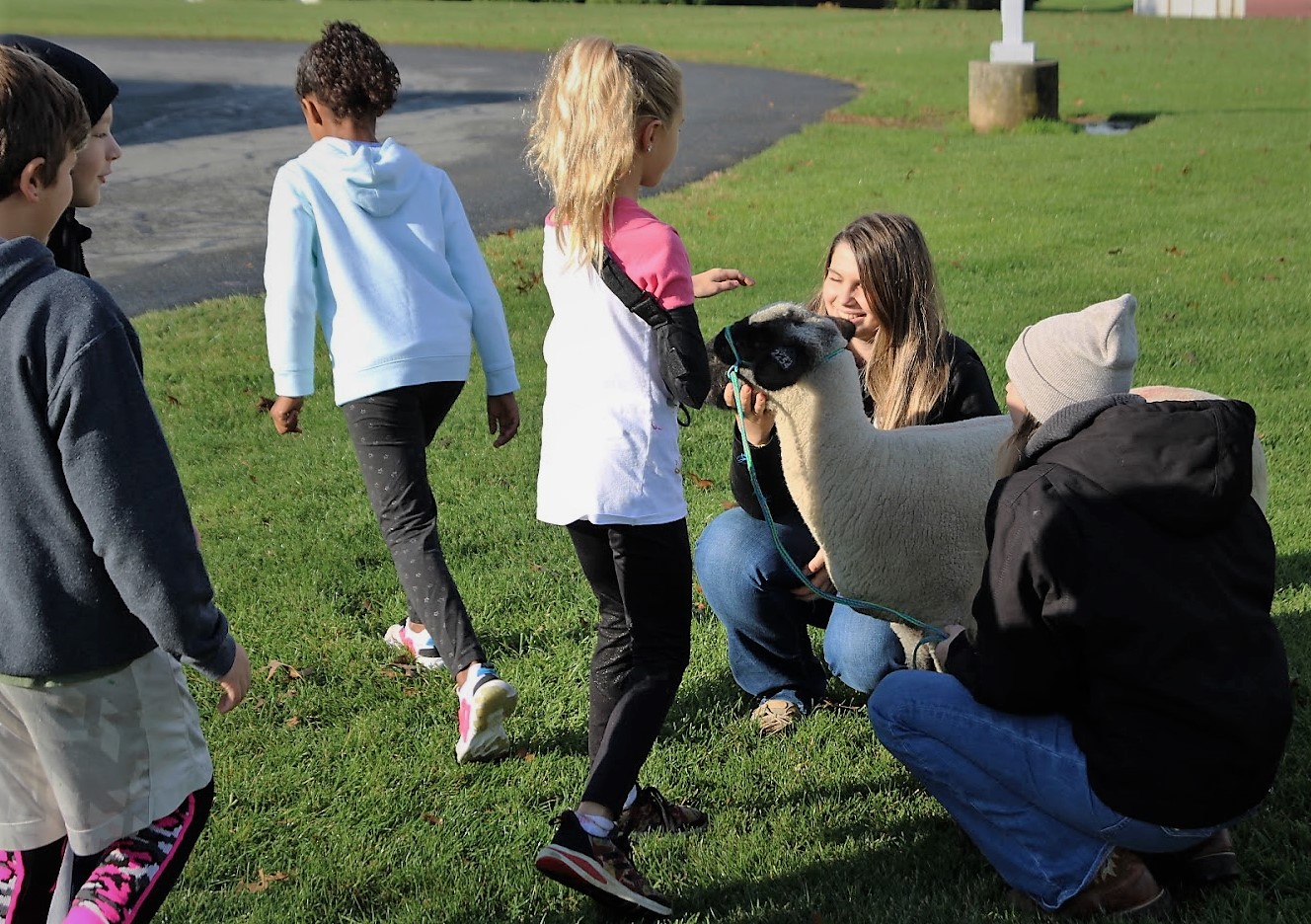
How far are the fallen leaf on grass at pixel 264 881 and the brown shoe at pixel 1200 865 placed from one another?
7.09ft

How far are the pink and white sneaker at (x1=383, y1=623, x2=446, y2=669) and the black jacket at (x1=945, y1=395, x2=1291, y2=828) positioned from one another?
7.20ft

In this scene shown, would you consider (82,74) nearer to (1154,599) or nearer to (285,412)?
(285,412)

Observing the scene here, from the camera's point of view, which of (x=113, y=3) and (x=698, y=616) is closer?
(x=698, y=616)

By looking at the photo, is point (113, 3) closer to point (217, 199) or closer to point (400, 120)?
point (400, 120)

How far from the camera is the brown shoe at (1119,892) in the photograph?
2.95m

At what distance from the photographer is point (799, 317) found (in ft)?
11.3

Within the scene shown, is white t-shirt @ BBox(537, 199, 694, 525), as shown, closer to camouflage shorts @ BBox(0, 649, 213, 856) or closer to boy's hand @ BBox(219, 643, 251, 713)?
boy's hand @ BBox(219, 643, 251, 713)

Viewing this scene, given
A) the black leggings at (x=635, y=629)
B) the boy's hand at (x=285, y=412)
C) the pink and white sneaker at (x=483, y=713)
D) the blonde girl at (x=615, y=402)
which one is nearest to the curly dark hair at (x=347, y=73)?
the boy's hand at (x=285, y=412)

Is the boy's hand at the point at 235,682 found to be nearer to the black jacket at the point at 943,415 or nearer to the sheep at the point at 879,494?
the sheep at the point at 879,494

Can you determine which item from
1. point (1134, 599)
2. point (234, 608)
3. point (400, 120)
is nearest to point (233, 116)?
point (400, 120)

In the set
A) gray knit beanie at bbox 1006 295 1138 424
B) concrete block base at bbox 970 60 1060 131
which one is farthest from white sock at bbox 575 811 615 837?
concrete block base at bbox 970 60 1060 131

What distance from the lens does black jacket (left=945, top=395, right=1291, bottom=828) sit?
2705 mm

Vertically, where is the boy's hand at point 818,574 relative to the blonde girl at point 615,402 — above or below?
below

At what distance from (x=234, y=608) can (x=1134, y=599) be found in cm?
343
